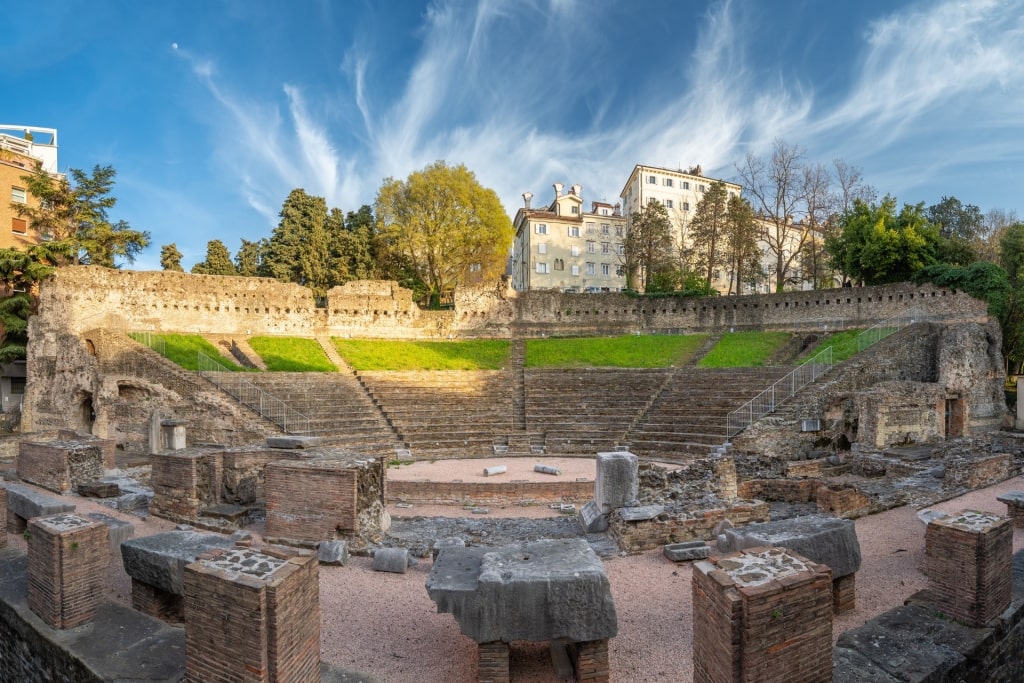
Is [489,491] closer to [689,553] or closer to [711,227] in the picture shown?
[689,553]

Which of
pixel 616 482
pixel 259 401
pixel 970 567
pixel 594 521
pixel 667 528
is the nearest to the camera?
pixel 970 567

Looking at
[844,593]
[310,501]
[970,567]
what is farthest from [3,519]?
[970,567]

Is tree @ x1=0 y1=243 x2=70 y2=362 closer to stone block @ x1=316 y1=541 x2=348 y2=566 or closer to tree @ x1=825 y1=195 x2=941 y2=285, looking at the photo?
stone block @ x1=316 y1=541 x2=348 y2=566

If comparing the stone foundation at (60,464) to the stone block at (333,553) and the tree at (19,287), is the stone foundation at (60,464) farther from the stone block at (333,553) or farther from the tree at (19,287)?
the tree at (19,287)

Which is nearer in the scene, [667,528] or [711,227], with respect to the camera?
[667,528]

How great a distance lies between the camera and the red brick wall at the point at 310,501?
847 centimetres

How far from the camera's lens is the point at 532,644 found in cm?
559

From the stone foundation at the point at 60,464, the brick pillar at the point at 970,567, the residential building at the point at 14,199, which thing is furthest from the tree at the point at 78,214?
the brick pillar at the point at 970,567

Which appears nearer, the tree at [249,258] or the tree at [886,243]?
the tree at [886,243]

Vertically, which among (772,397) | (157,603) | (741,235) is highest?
(741,235)

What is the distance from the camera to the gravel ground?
5035 mm

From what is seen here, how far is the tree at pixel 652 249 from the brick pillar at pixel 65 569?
1426 inches

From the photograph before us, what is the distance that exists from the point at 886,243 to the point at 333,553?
104ft

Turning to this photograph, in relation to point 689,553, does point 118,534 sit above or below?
above
